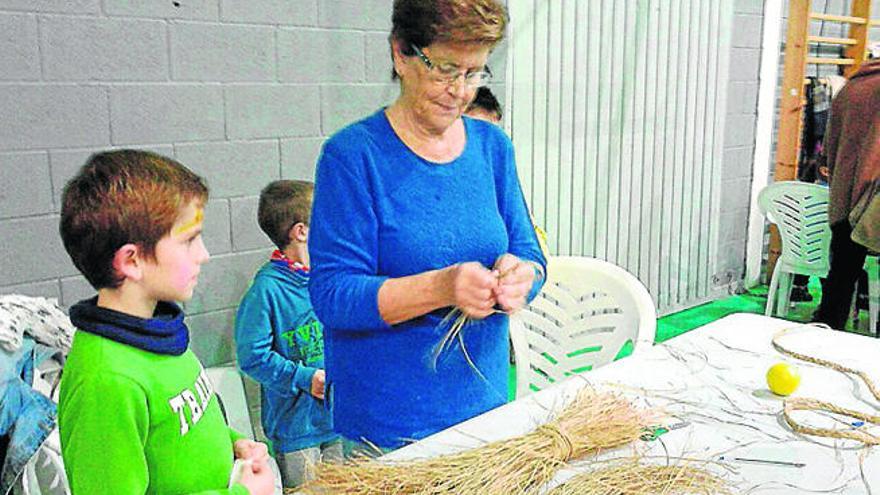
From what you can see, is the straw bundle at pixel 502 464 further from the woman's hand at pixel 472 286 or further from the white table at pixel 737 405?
the woman's hand at pixel 472 286

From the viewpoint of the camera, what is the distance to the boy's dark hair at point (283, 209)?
2.31 metres

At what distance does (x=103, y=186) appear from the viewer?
108 cm

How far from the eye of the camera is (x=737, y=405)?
1.42 m

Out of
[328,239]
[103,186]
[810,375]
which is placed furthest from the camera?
[810,375]

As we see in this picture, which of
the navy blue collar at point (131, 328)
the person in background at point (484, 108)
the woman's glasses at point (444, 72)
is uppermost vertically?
the woman's glasses at point (444, 72)

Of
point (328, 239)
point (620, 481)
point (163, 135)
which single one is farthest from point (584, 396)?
point (163, 135)

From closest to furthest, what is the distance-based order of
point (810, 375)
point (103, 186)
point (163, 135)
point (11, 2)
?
point (103, 186) < point (810, 375) < point (11, 2) < point (163, 135)

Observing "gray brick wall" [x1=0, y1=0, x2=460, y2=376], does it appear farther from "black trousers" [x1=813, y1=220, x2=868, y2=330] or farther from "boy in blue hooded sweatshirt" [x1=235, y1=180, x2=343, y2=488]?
"black trousers" [x1=813, y1=220, x2=868, y2=330]

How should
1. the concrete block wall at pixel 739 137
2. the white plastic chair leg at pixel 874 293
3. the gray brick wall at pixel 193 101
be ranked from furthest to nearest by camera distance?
1. the concrete block wall at pixel 739 137
2. the white plastic chair leg at pixel 874 293
3. the gray brick wall at pixel 193 101

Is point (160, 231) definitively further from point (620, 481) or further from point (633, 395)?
point (633, 395)

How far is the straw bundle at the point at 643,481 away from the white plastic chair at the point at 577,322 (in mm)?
745

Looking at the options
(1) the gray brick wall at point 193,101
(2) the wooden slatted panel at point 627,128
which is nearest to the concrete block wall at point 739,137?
(2) the wooden slatted panel at point 627,128

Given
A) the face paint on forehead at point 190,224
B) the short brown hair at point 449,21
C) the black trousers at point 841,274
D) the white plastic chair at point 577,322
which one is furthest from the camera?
the black trousers at point 841,274

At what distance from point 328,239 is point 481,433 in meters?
0.40
